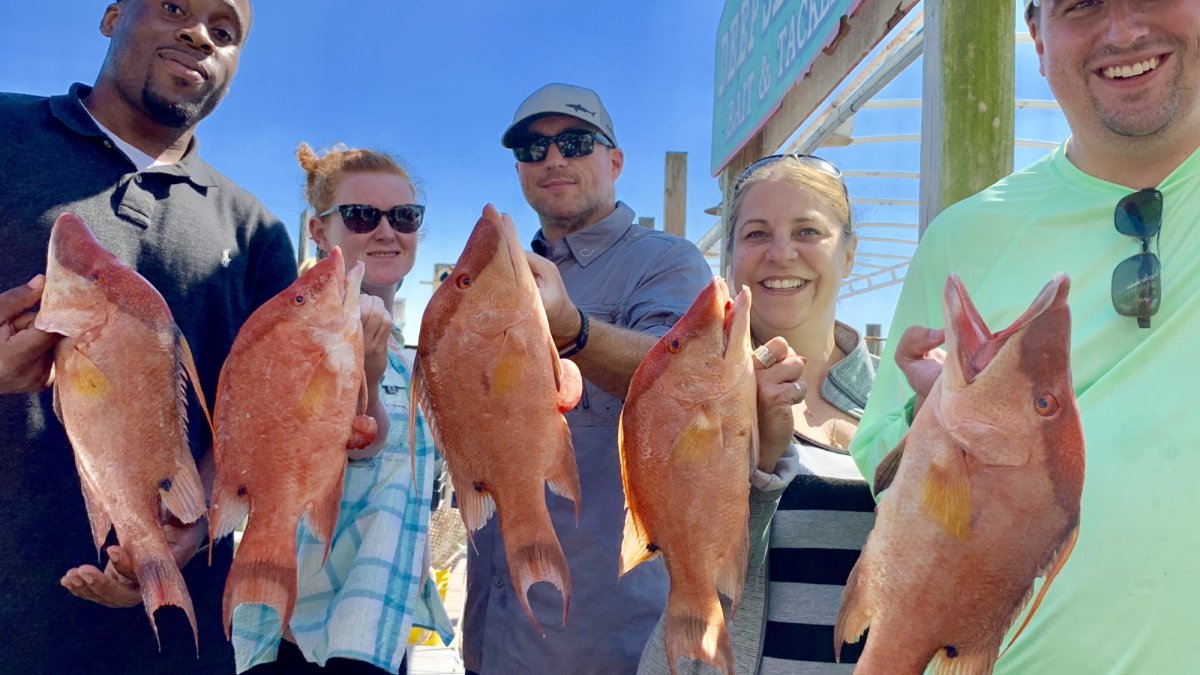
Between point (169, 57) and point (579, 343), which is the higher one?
point (169, 57)

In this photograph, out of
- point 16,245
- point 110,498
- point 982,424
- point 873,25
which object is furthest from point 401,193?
point 982,424

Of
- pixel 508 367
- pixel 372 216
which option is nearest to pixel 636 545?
pixel 508 367

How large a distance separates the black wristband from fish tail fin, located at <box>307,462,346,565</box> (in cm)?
59

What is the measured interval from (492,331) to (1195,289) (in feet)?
4.73

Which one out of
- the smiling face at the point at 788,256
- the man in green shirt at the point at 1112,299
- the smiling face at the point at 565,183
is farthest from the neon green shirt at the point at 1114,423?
the smiling face at the point at 565,183

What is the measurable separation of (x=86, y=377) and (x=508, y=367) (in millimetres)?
903

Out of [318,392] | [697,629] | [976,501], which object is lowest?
[697,629]

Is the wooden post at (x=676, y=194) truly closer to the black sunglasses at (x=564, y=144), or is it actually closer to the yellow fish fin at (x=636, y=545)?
the black sunglasses at (x=564, y=144)

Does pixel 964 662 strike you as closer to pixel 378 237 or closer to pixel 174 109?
pixel 378 237

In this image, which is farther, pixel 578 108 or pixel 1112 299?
pixel 578 108

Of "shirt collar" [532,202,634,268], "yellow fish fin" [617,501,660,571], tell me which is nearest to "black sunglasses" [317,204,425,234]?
"shirt collar" [532,202,634,268]

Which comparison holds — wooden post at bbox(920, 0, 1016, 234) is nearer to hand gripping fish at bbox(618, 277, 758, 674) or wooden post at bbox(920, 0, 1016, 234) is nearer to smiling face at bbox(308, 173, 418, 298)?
hand gripping fish at bbox(618, 277, 758, 674)

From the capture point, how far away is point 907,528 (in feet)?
4.43

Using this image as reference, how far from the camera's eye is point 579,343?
1918 mm
